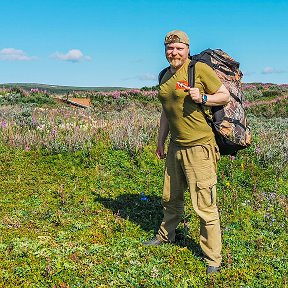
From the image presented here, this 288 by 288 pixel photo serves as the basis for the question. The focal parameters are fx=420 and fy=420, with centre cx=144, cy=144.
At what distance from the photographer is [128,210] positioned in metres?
6.98

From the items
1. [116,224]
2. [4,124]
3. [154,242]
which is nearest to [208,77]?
[154,242]

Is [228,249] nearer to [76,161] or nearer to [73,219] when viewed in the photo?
[73,219]

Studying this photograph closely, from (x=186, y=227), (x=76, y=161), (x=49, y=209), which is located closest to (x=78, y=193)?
(x=49, y=209)

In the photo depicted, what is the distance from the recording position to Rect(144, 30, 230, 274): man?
4.59 meters

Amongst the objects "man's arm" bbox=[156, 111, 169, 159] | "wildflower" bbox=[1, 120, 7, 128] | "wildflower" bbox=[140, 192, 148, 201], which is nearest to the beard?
"man's arm" bbox=[156, 111, 169, 159]

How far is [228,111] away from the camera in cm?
482

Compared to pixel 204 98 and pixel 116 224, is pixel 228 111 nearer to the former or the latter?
pixel 204 98

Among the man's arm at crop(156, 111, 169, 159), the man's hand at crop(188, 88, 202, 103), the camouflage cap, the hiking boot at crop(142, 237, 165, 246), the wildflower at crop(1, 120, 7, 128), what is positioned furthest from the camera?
the wildflower at crop(1, 120, 7, 128)

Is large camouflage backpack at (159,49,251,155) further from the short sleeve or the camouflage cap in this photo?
the camouflage cap

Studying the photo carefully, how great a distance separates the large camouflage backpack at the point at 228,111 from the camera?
4.80 metres

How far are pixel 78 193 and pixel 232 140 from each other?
3.65 metres

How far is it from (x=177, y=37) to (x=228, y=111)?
1.03m

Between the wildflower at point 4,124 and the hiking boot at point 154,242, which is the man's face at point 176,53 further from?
the wildflower at point 4,124

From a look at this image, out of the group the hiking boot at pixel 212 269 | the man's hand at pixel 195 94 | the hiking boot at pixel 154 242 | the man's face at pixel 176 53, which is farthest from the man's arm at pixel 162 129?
the hiking boot at pixel 212 269
